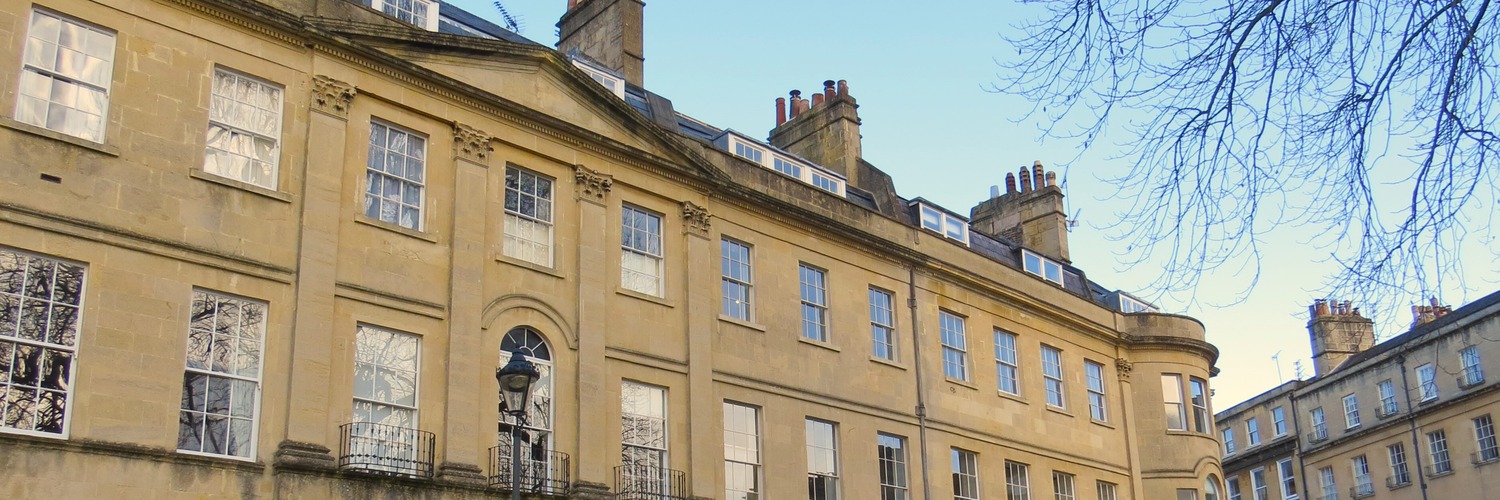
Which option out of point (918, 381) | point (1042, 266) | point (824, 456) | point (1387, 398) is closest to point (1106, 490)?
point (1042, 266)

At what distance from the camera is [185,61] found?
18.5 meters

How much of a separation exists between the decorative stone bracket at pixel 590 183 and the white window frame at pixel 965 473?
→ 9.39 m

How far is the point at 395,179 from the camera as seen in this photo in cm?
2059

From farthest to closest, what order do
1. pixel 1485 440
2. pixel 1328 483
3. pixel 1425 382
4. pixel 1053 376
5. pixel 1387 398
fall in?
pixel 1328 483, pixel 1387 398, pixel 1425 382, pixel 1485 440, pixel 1053 376

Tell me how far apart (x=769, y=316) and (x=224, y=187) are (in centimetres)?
1012

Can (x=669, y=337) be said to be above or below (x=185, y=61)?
below

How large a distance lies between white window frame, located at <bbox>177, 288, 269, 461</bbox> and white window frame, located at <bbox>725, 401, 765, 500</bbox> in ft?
27.3

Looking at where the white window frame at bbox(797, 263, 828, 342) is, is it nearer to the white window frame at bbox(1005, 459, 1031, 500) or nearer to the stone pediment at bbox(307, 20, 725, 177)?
the stone pediment at bbox(307, 20, 725, 177)

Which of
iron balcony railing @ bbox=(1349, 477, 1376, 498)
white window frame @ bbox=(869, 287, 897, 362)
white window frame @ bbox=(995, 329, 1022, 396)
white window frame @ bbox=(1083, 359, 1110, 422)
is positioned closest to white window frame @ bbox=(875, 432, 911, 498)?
white window frame @ bbox=(869, 287, 897, 362)

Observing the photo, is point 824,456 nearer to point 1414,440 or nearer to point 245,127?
point 245,127

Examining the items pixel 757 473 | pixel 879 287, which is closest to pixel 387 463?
pixel 757 473

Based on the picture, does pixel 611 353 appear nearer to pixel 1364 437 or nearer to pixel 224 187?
pixel 224 187

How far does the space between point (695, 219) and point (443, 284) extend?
5.43 metres

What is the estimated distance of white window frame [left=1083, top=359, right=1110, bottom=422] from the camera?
33.2m
